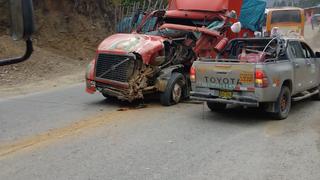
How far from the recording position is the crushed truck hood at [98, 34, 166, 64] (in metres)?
11.5

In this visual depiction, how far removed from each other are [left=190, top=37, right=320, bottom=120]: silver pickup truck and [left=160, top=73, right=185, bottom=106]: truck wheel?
1.18 metres

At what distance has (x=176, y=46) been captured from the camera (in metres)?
12.7

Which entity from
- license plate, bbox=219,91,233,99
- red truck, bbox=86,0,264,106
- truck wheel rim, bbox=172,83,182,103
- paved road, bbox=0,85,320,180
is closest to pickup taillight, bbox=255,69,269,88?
license plate, bbox=219,91,233,99

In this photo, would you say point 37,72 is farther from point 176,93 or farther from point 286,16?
point 286,16

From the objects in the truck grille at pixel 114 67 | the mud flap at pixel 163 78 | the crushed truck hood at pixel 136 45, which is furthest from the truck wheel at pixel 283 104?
the truck grille at pixel 114 67

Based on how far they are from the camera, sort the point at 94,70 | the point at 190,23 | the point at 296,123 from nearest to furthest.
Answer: the point at 296,123
the point at 94,70
the point at 190,23

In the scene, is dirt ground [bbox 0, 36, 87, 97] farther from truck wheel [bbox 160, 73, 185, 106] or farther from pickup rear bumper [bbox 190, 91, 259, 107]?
pickup rear bumper [bbox 190, 91, 259, 107]

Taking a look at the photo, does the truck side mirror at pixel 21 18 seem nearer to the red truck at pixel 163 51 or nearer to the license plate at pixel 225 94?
the license plate at pixel 225 94

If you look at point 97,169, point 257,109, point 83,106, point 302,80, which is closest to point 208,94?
point 257,109

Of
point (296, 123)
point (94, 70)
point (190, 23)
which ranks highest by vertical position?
point (190, 23)

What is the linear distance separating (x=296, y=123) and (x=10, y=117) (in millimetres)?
5844

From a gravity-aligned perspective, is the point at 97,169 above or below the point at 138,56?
below

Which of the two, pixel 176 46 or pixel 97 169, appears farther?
pixel 176 46

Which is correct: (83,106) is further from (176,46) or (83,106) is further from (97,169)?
(97,169)
